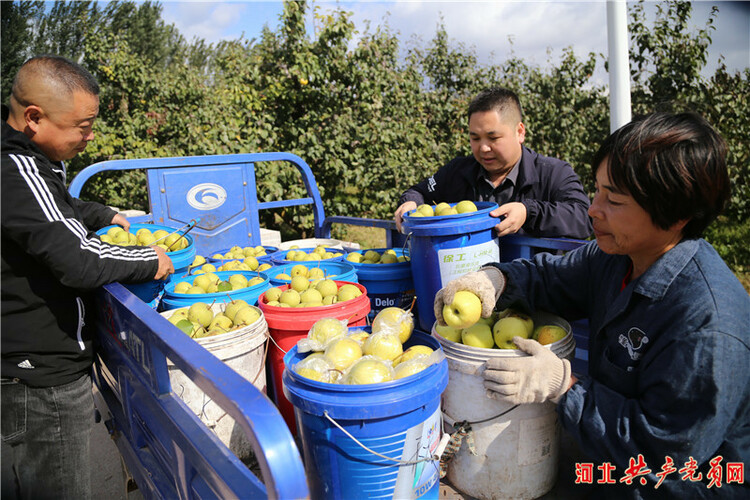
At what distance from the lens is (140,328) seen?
1.84 meters

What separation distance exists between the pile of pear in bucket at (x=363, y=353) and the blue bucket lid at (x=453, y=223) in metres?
0.60

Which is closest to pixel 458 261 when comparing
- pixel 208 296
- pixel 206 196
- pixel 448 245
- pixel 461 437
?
pixel 448 245

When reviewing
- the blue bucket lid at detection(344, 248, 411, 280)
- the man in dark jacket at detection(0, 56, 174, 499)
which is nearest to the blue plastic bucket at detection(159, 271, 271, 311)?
the man in dark jacket at detection(0, 56, 174, 499)

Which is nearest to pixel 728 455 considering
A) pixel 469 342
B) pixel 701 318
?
pixel 701 318

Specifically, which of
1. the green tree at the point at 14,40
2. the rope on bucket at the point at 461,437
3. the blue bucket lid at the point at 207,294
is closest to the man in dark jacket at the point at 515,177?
the blue bucket lid at the point at 207,294

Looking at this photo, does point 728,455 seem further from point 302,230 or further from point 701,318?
point 302,230

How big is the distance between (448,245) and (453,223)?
0.43 ft

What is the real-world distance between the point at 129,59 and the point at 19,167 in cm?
972

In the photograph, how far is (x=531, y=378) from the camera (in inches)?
75.2

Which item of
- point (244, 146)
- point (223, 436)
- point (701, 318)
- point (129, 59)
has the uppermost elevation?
point (129, 59)

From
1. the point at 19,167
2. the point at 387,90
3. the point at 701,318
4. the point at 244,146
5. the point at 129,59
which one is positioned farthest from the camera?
the point at 129,59

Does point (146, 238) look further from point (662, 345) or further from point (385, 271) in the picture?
point (662, 345)

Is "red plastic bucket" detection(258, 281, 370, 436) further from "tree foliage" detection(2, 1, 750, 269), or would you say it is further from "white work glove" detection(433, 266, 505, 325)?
"tree foliage" detection(2, 1, 750, 269)

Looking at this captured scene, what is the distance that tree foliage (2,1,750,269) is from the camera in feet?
24.9
